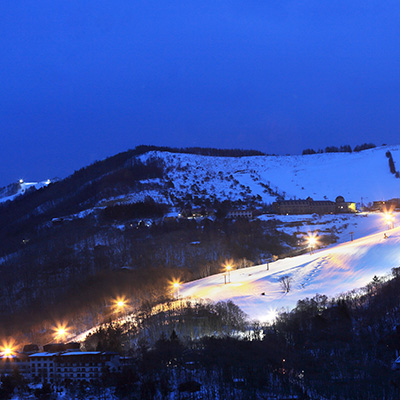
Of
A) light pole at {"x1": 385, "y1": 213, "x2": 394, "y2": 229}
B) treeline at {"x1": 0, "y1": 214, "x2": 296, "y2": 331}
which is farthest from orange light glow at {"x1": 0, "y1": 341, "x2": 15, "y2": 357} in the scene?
light pole at {"x1": 385, "y1": 213, "x2": 394, "y2": 229}

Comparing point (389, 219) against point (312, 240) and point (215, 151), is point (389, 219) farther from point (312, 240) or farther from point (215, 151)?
point (215, 151)

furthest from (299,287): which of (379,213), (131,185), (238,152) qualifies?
(238,152)

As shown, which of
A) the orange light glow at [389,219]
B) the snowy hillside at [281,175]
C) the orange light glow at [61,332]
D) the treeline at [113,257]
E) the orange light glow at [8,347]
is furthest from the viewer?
the snowy hillside at [281,175]

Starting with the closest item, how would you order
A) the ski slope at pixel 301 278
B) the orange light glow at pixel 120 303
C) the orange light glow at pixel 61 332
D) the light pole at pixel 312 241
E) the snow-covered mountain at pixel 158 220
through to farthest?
the ski slope at pixel 301 278 → the orange light glow at pixel 61 332 → the orange light glow at pixel 120 303 → the snow-covered mountain at pixel 158 220 → the light pole at pixel 312 241

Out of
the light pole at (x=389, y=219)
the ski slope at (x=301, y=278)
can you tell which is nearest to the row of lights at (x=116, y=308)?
the ski slope at (x=301, y=278)

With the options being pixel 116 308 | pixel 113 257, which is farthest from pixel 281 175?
pixel 116 308

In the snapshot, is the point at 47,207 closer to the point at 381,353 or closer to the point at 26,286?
the point at 26,286

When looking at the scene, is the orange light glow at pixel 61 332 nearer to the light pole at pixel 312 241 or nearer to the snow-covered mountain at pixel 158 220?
the snow-covered mountain at pixel 158 220
